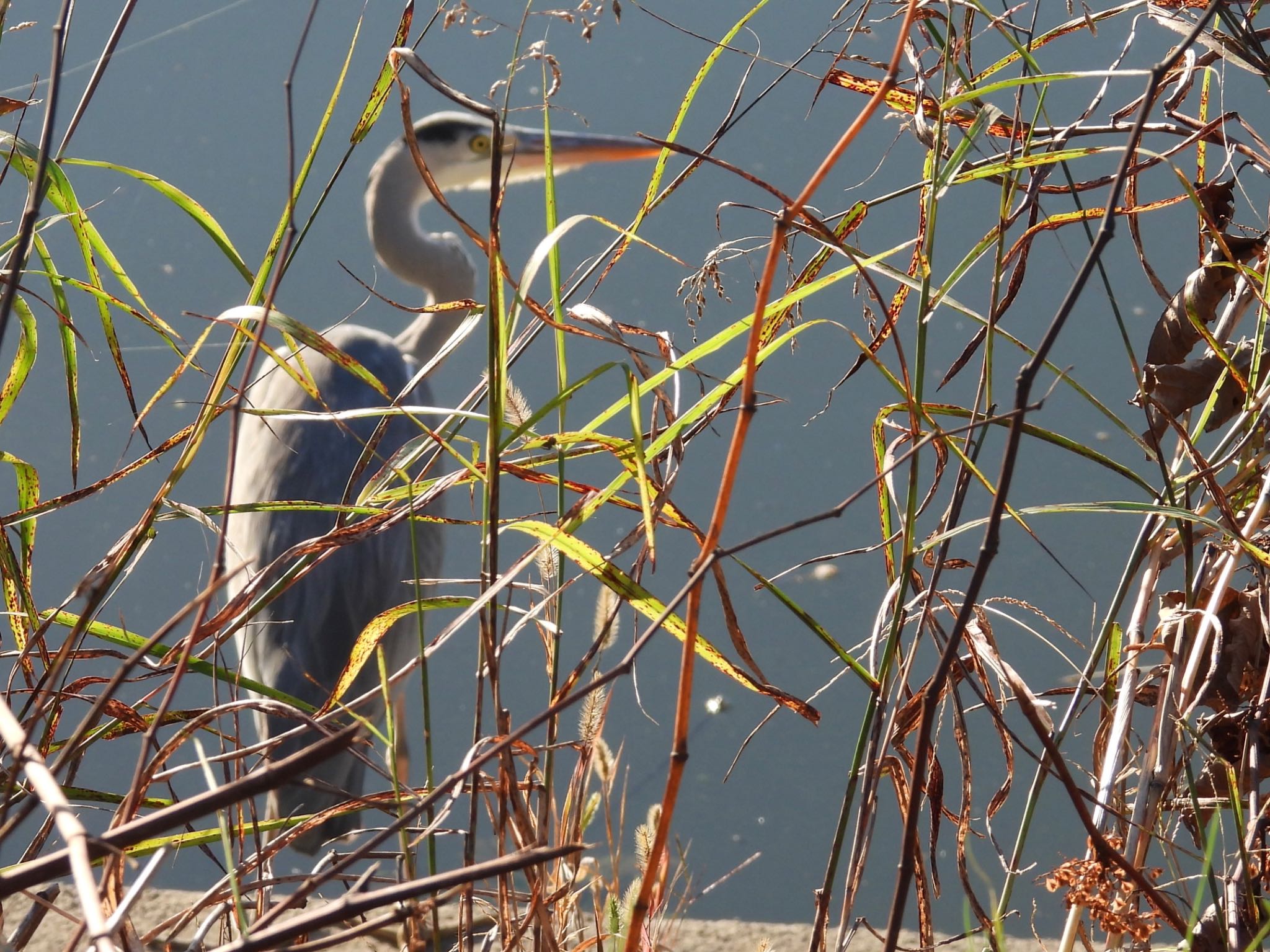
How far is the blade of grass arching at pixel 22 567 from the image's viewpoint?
0.45 m

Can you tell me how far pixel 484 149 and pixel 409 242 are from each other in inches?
8.9

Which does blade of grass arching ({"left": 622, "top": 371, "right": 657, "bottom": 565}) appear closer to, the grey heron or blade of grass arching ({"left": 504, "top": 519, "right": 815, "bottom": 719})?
blade of grass arching ({"left": 504, "top": 519, "right": 815, "bottom": 719})

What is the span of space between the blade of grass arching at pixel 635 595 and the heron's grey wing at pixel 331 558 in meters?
1.34

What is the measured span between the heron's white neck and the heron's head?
0.21 feet

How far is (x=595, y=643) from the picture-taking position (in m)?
0.42

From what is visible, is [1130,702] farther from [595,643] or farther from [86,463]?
[86,463]

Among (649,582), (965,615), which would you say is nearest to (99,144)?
(649,582)

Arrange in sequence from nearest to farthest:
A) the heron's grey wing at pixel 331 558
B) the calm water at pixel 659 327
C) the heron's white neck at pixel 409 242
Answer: the heron's grey wing at pixel 331 558 < the heron's white neck at pixel 409 242 < the calm water at pixel 659 327

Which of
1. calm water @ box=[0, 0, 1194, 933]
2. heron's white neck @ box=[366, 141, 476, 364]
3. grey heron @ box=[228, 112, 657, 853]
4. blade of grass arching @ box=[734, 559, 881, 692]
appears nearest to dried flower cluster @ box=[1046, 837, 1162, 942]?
blade of grass arching @ box=[734, 559, 881, 692]

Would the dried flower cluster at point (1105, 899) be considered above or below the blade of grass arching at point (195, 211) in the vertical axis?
below

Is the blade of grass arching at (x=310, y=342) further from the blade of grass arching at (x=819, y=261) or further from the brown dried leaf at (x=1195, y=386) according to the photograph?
the brown dried leaf at (x=1195, y=386)

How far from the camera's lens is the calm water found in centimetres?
292

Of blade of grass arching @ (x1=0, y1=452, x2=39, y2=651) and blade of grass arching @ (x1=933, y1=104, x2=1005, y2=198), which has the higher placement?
blade of grass arching @ (x1=933, y1=104, x2=1005, y2=198)

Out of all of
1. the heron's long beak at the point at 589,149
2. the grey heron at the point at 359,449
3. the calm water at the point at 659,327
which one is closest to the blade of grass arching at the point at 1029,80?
the grey heron at the point at 359,449
